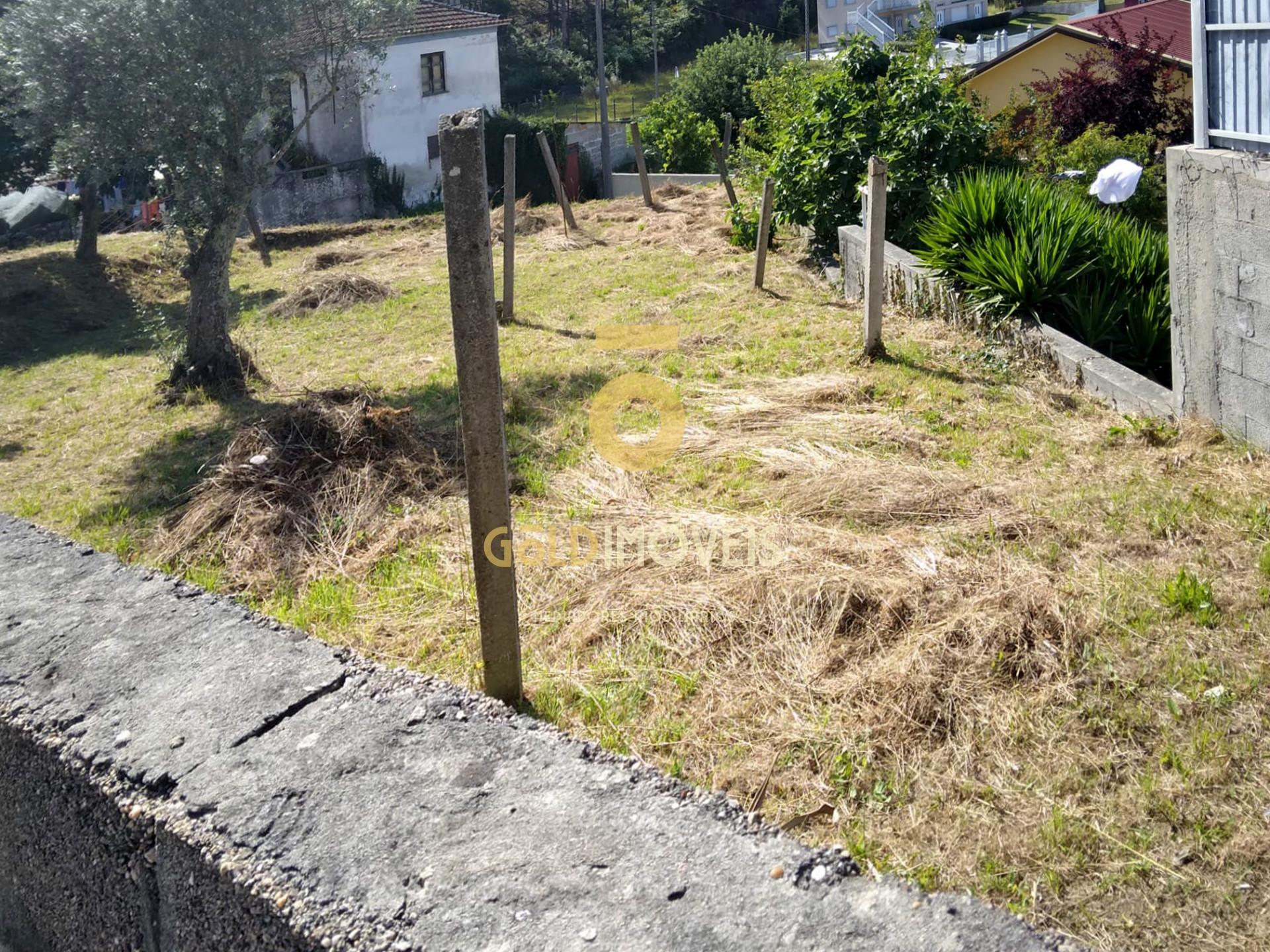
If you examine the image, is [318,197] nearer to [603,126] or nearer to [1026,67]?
[603,126]

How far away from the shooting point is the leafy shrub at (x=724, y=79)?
1382 inches

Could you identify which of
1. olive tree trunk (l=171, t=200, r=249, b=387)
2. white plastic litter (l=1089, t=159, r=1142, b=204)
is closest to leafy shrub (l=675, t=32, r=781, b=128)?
white plastic litter (l=1089, t=159, r=1142, b=204)

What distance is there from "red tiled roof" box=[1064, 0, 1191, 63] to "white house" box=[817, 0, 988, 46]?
24719 millimetres

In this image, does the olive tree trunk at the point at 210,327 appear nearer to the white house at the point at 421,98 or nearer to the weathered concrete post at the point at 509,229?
the weathered concrete post at the point at 509,229

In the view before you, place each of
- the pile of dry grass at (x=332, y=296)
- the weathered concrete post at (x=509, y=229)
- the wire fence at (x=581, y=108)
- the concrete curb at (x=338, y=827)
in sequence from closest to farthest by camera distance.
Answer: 1. the concrete curb at (x=338, y=827)
2. the weathered concrete post at (x=509, y=229)
3. the pile of dry grass at (x=332, y=296)
4. the wire fence at (x=581, y=108)

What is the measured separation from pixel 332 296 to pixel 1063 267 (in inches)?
311

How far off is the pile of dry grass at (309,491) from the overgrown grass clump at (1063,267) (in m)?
4.21

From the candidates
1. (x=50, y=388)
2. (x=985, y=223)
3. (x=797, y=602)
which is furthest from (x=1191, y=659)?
(x=50, y=388)

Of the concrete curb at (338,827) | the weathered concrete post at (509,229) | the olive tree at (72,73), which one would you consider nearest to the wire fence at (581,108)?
the weathered concrete post at (509,229)

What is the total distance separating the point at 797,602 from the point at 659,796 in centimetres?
195

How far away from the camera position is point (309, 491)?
20.4 feet

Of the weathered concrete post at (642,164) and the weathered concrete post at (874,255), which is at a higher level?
the weathered concrete post at (642,164)

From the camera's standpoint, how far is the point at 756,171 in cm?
1462

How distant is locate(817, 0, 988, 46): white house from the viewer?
57219mm
